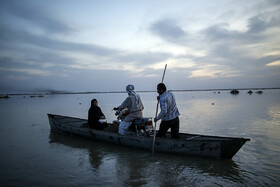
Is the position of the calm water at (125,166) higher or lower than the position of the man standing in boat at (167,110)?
lower

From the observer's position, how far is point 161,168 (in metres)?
5.95

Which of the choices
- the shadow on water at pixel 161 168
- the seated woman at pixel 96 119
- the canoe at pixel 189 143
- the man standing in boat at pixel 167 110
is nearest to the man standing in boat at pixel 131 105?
the canoe at pixel 189 143

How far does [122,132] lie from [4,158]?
4.58 metres

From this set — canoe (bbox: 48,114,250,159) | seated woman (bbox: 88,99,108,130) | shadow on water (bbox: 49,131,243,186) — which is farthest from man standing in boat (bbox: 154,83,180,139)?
seated woman (bbox: 88,99,108,130)

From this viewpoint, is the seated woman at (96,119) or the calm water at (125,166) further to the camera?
the seated woman at (96,119)

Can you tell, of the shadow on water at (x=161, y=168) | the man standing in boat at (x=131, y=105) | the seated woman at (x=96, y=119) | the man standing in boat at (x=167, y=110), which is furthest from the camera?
the seated woman at (x=96, y=119)

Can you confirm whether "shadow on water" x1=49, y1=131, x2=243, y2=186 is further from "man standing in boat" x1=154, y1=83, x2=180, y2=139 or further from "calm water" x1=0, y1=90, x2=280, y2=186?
"man standing in boat" x1=154, y1=83, x2=180, y2=139

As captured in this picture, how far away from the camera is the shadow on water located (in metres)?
5.09

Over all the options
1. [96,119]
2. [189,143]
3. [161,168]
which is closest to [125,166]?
[161,168]

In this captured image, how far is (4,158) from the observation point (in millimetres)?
7070

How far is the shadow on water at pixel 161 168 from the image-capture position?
16.7ft

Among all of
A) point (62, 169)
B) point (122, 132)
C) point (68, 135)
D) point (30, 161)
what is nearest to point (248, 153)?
point (122, 132)

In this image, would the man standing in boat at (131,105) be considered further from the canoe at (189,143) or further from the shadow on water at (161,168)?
the shadow on water at (161,168)

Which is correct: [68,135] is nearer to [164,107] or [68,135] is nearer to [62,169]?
[62,169]
